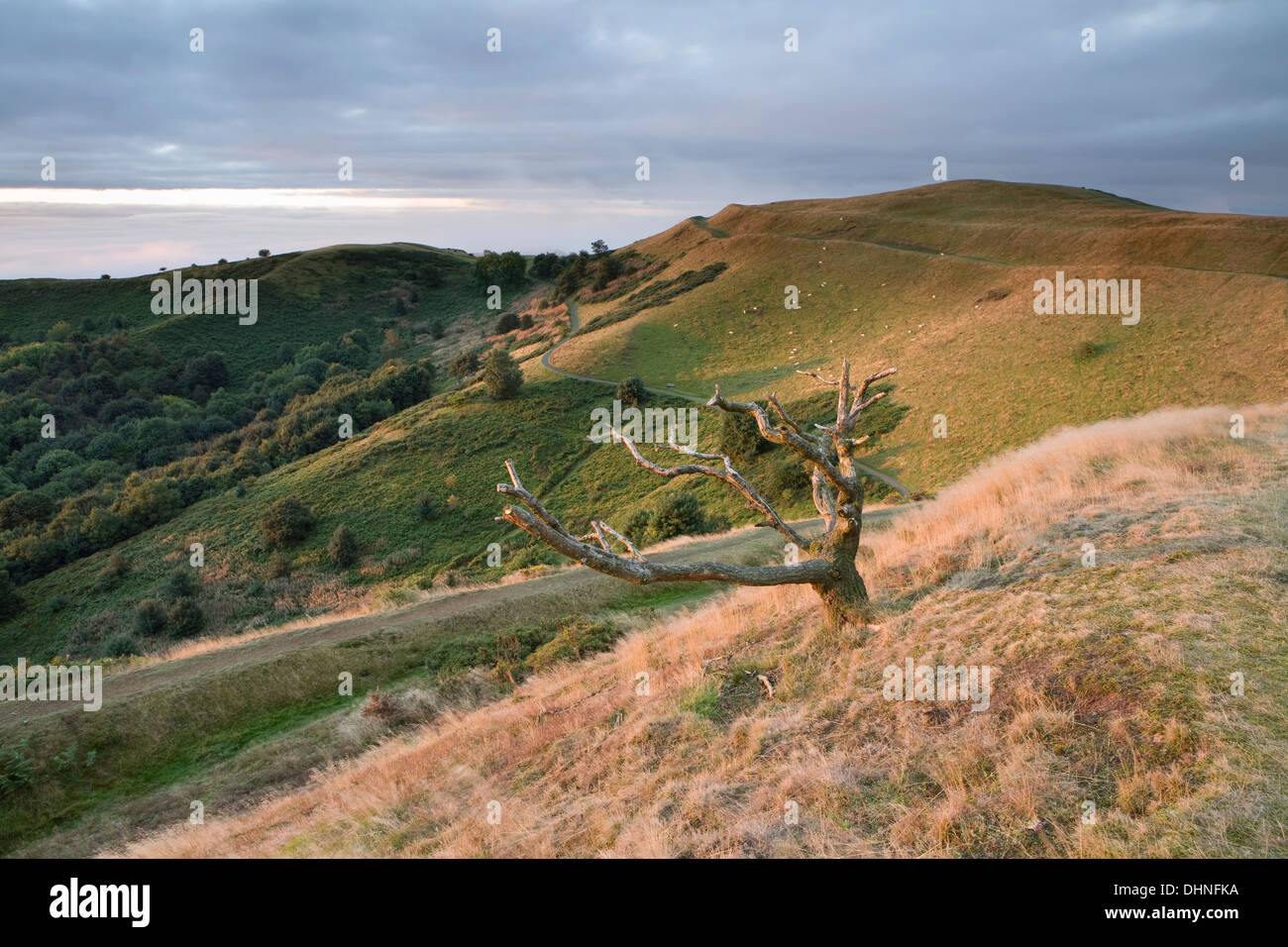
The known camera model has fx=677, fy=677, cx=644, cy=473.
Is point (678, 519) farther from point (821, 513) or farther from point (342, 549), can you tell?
point (342, 549)

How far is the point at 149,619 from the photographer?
3247cm

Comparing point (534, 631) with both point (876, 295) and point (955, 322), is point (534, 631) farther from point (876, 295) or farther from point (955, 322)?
point (876, 295)

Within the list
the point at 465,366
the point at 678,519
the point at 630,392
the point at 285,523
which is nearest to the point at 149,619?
the point at 285,523

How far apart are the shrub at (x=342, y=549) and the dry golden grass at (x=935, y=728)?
95.6 ft

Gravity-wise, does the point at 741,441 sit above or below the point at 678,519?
above

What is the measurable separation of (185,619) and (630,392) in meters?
28.9

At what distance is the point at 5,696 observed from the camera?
47.4 ft

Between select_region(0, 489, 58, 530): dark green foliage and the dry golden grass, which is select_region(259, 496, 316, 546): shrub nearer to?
select_region(0, 489, 58, 530): dark green foliage

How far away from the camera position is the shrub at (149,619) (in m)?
32.2

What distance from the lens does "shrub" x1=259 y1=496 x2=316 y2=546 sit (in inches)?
1535

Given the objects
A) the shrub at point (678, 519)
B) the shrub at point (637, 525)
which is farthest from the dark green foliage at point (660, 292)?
the shrub at point (678, 519)

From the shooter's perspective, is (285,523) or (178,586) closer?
(178,586)

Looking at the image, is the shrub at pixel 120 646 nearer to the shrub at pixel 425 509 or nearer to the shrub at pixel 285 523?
the shrub at pixel 285 523
